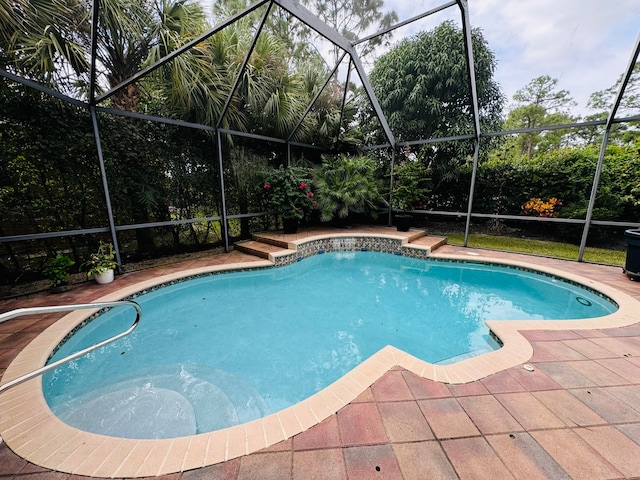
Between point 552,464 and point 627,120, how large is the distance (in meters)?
6.39

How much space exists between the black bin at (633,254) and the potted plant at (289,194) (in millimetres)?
6238

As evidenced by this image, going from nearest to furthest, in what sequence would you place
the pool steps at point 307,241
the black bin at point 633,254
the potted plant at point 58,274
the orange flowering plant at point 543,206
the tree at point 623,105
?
the potted plant at point 58,274
the black bin at point 633,254
the pool steps at point 307,241
the orange flowering plant at point 543,206
the tree at point 623,105

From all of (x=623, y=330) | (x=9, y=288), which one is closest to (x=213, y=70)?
(x=9, y=288)

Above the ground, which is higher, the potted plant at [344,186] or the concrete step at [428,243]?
the potted plant at [344,186]

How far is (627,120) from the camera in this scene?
4.71m

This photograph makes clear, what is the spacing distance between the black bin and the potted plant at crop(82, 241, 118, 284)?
28.3 ft

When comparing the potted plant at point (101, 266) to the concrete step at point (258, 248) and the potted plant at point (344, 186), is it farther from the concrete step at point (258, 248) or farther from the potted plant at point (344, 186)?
the potted plant at point (344, 186)

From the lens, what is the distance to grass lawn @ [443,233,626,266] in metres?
6.13

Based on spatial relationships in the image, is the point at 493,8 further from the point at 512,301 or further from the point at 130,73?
the point at 130,73

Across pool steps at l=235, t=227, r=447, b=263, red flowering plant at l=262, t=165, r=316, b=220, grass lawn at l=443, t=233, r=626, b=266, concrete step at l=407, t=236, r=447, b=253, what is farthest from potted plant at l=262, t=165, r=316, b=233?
grass lawn at l=443, t=233, r=626, b=266

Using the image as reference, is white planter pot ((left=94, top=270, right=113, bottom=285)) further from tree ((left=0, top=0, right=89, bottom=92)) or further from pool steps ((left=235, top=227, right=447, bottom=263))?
tree ((left=0, top=0, right=89, bottom=92))

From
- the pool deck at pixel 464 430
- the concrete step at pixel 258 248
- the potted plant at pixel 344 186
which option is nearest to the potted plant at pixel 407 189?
the potted plant at pixel 344 186

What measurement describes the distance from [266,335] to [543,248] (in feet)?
25.6

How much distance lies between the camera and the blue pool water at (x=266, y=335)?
2305mm
